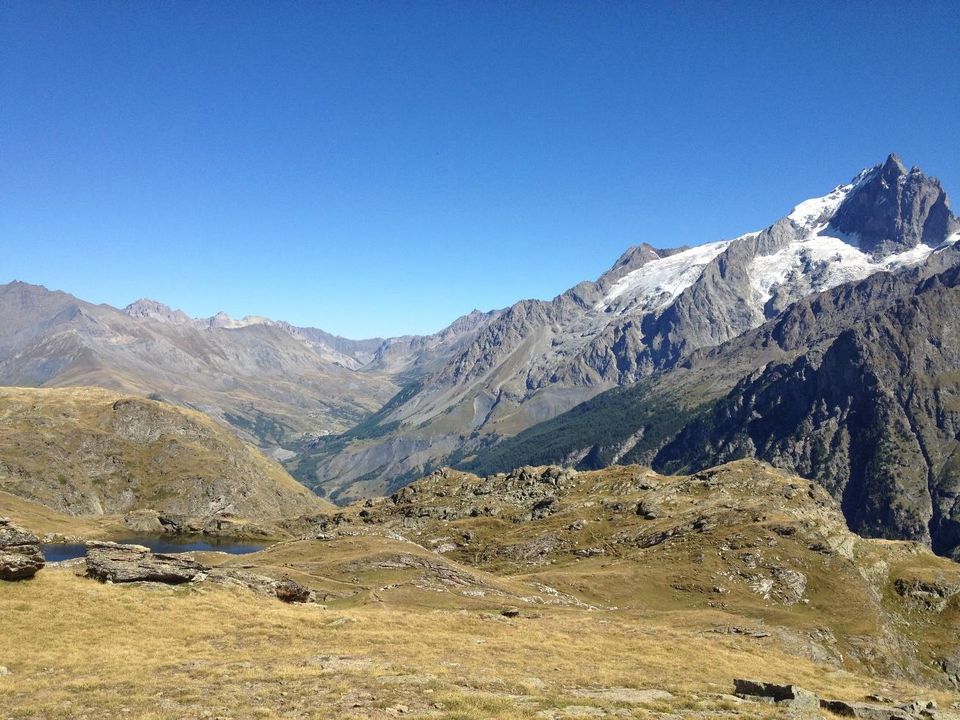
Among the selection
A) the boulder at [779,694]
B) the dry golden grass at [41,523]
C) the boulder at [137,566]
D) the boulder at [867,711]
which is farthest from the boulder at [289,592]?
the dry golden grass at [41,523]

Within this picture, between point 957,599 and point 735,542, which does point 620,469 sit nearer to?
point 735,542

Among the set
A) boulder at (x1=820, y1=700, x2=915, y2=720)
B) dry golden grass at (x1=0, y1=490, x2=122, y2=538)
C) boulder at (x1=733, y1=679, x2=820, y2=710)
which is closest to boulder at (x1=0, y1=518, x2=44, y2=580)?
boulder at (x1=733, y1=679, x2=820, y2=710)

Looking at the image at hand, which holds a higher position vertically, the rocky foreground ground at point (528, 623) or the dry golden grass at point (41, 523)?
the rocky foreground ground at point (528, 623)

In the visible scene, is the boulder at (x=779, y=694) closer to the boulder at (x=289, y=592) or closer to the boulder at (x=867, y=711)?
the boulder at (x=867, y=711)

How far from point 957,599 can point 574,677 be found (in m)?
118

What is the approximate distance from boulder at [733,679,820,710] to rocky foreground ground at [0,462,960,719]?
130 mm

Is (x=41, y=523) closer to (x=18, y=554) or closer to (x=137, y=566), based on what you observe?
(x=137, y=566)

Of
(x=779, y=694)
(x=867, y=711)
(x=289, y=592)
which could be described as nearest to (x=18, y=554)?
(x=289, y=592)

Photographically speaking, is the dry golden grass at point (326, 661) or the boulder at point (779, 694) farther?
the boulder at point (779, 694)

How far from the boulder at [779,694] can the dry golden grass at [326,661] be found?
116 cm

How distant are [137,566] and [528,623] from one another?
33.9 meters

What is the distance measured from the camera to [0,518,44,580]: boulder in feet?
153

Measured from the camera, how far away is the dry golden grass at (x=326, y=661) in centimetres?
2878

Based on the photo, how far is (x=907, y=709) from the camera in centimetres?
3244
